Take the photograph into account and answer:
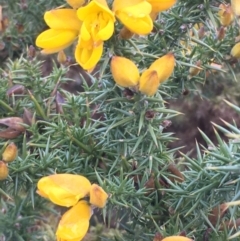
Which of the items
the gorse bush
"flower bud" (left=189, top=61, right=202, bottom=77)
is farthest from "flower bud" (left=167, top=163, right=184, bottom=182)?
"flower bud" (left=189, top=61, right=202, bottom=77)

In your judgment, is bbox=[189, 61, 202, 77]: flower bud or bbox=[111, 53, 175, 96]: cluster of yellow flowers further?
bbox=[189, 61, 202, 77]: flower bud

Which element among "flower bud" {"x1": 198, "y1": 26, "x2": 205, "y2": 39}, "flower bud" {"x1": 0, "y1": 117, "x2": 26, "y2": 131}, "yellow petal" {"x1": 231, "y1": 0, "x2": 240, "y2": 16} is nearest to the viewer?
"yellow petal" {"x1": 231, "y1": 0, "x2": 240, "y2": 16}

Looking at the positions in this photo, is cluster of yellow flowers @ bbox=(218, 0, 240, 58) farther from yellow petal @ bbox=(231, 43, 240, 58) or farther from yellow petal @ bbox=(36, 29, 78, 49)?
yellow petal @ bbox=(36, 29, 78, 49)

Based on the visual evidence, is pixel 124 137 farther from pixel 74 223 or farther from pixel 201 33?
pixel 201 33

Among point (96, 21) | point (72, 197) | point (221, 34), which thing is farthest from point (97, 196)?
point (221, 34)

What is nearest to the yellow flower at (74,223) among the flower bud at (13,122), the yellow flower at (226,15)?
the flower bud at (13,122)

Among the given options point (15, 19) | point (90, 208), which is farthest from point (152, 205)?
point (15, 19)

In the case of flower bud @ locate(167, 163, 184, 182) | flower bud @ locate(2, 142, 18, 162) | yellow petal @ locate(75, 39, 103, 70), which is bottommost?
flower bud @ locate(167, 163, 184, 182)

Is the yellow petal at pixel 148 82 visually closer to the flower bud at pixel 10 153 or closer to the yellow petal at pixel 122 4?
the yellow petal at pixel 122 4
